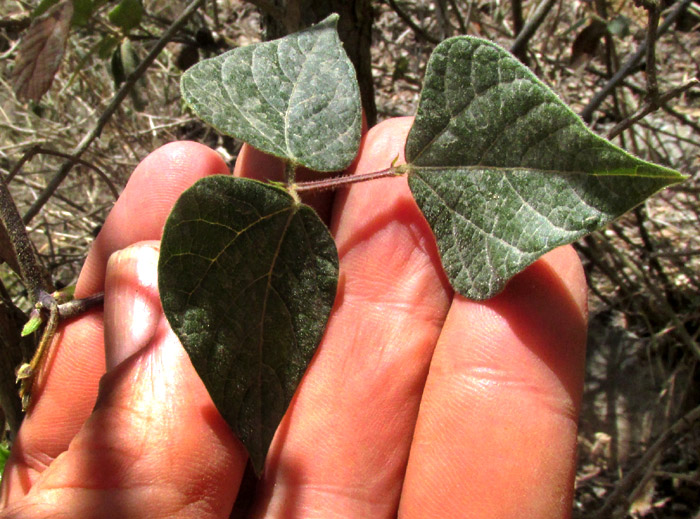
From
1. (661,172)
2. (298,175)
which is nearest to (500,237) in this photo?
(661,172)

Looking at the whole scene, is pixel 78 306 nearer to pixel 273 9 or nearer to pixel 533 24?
pixel 273 9

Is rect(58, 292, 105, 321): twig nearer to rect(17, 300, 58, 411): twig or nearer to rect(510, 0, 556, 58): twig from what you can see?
rect(17, 300, 58, 411): twig

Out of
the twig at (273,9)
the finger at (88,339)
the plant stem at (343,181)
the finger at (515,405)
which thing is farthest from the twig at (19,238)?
the finger at (515,405)

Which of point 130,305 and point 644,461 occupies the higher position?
point 130,305

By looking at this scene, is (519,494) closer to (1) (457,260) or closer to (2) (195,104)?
(1) (457,260)

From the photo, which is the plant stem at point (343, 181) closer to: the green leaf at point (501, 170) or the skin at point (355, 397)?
the green leaf at point (501, 170)

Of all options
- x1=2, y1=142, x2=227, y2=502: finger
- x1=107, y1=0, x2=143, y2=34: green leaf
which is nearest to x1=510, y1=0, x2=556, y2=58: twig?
x1=2, y1=142, x2=227, y2=502: finger

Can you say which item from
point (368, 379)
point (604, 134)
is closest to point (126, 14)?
point (368, 379)

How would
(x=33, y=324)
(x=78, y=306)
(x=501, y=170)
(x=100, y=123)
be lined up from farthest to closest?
1. (x=100, y=123)
2. (x=78, y=306)
3. (x=33, y=324)
4. (x=501, y=170)
